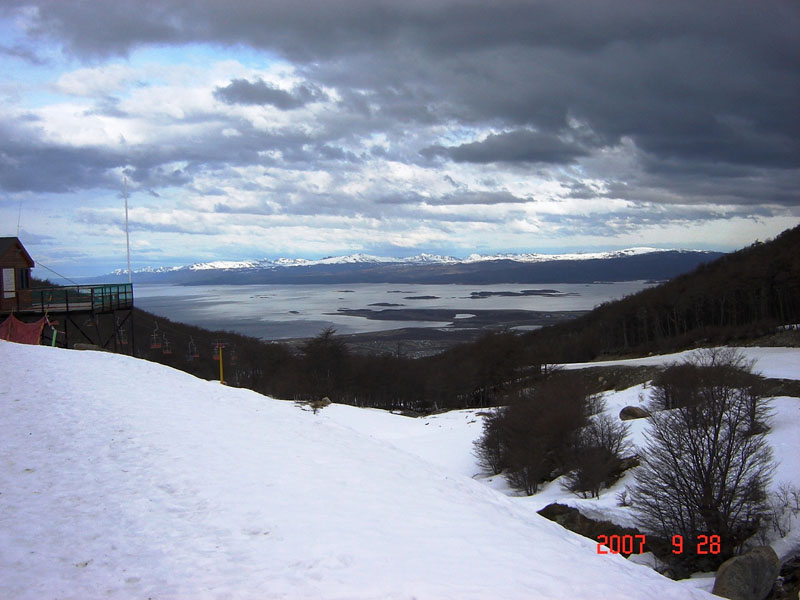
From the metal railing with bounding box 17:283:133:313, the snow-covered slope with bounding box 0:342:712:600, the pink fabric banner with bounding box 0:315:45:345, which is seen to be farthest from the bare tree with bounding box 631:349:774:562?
the pink fabric banner with bounding box 0:315:45:345

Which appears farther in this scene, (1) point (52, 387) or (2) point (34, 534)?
(1) point (52, 387)

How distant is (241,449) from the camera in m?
10.1

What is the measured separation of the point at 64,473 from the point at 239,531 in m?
2.88

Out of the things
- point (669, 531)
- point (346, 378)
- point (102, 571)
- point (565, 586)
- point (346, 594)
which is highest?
point (102, 571)

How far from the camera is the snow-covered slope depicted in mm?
5738

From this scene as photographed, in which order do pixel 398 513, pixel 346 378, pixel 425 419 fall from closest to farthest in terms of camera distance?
pixel 398 513 < pixel 425 419 < pixel 346 378

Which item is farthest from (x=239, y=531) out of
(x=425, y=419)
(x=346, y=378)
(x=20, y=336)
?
(x=346, y=378)

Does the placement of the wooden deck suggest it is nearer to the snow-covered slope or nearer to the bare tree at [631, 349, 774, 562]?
the snow-covered slope

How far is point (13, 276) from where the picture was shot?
2356 cm

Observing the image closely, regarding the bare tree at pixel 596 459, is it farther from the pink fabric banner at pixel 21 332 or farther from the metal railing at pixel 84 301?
the pink fabric banner at pixel 21 332

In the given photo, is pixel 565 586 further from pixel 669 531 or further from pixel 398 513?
pixel 669 531
